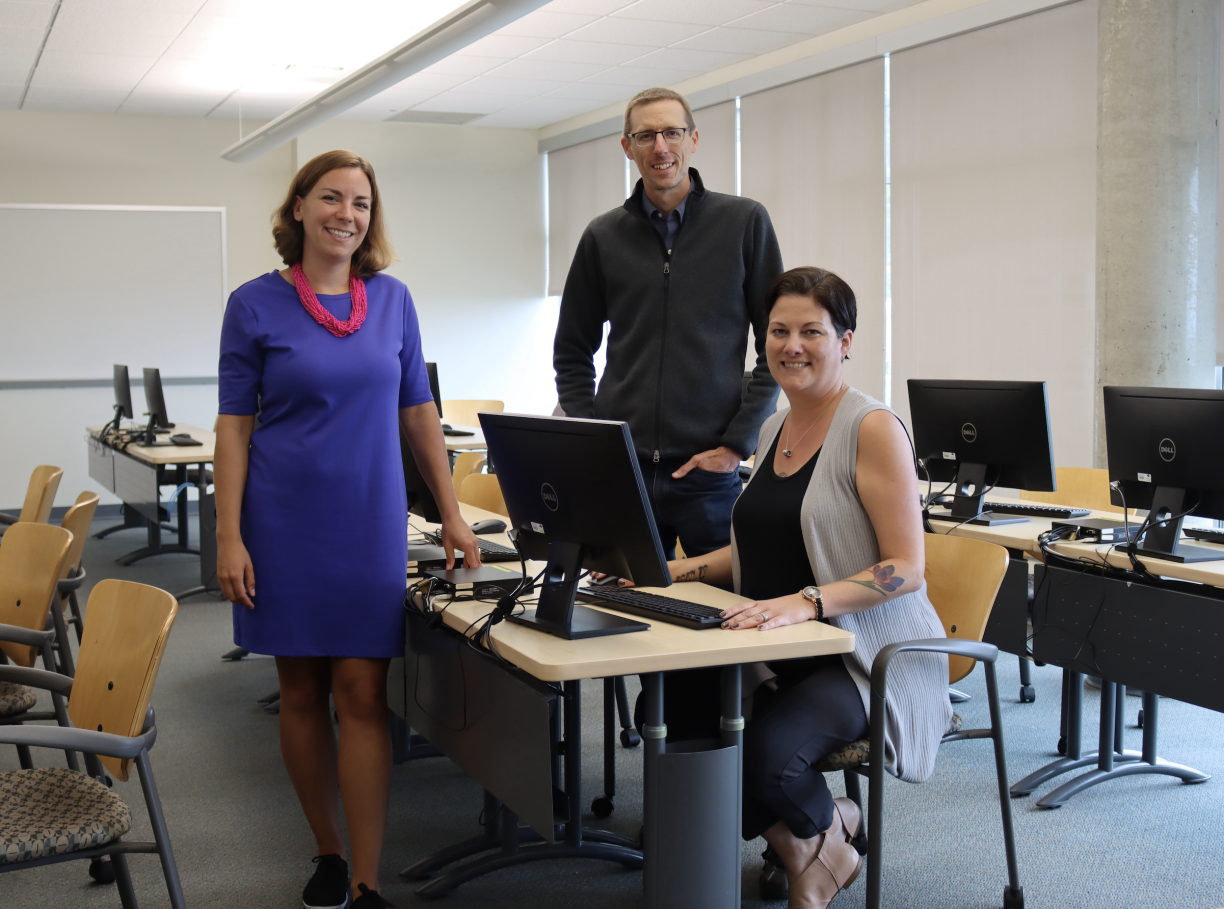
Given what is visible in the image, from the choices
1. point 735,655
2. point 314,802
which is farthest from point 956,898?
point 314,802

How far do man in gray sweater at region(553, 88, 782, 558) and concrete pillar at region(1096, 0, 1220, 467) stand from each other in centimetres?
239

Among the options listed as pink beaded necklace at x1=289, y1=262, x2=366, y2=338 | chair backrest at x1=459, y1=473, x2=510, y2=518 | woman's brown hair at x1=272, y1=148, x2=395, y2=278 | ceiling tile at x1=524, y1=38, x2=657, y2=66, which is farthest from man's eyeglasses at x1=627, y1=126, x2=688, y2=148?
ceiling tile at x1=524, y1=38, x2=657, y2=66

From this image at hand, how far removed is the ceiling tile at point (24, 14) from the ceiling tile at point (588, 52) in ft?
8.19

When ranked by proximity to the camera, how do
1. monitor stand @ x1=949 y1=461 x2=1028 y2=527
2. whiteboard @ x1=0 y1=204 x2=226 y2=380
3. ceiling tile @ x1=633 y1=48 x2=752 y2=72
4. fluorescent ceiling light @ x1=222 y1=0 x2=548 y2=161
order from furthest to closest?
whiteboard @ x1=0 y1=204 x2=226 y2=380, ceiling tile @ x1=633 y1=48 x2=752 y2=72, fluorescent ceiling light @ x1=222 y1=0 x2=548 y2=161, monitor stand @ x1=949 y1=461 x2=1028 y2=527

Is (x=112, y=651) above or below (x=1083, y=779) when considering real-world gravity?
above

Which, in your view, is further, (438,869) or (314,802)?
(438,869)

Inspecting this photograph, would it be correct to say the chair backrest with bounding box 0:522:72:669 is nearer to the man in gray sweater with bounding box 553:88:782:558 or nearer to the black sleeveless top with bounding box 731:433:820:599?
the man in gray sweater with bounding box 553:88:782:558

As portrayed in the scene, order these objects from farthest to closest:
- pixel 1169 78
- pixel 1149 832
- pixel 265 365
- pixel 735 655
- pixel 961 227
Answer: pixel 961 227, pixel 1169 78, pixel 1149 832, pixel 265 365, pixel 735 655

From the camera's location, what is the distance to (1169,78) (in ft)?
13.7

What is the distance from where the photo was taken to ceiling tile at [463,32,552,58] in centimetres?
607

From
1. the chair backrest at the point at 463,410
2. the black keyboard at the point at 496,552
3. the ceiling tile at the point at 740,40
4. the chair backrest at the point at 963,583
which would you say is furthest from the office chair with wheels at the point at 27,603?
the chair backrest at the point at 463,410

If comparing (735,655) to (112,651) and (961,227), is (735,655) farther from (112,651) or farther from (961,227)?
(961,227)

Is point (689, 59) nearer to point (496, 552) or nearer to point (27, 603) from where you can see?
point (496, 552)

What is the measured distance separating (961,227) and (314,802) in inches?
172
